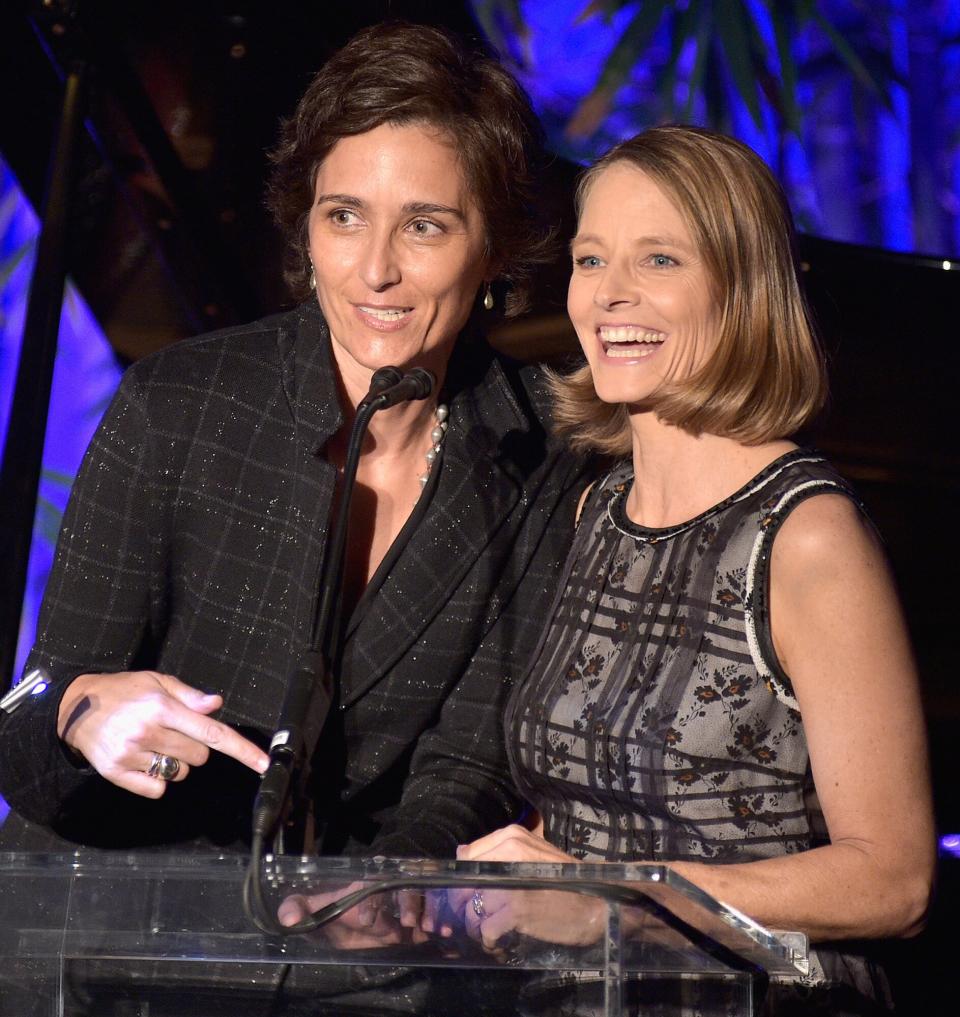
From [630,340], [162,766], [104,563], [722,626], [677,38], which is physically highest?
[677,38]

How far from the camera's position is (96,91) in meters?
2.73

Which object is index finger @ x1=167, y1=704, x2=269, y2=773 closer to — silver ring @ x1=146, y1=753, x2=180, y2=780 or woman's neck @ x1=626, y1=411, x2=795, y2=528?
silver ring @ x1=146, y1=753, x2=180, y2=780

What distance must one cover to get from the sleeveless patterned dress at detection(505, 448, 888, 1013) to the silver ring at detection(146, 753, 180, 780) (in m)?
0.52

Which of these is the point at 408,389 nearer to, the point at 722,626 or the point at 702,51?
the point at 722,626

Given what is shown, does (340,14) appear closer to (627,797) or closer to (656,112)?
(656,112)

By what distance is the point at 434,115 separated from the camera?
7.20 ft

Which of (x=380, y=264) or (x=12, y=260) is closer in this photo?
(x=380, y=264)

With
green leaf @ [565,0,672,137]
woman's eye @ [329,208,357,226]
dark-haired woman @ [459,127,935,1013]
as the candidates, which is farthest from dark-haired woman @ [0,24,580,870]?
green leaf @ [565,0,672,137]

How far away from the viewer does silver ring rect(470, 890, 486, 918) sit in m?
1.17

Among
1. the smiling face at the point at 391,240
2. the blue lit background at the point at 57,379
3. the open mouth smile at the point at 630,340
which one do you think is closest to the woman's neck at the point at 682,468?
the open mouth smile at the point at 630,340

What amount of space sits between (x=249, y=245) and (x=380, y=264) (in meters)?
1.04

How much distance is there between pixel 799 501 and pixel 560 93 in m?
2.10

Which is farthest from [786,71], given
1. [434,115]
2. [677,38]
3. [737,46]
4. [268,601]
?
[268,601]

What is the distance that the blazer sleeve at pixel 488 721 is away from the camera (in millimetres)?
2129
